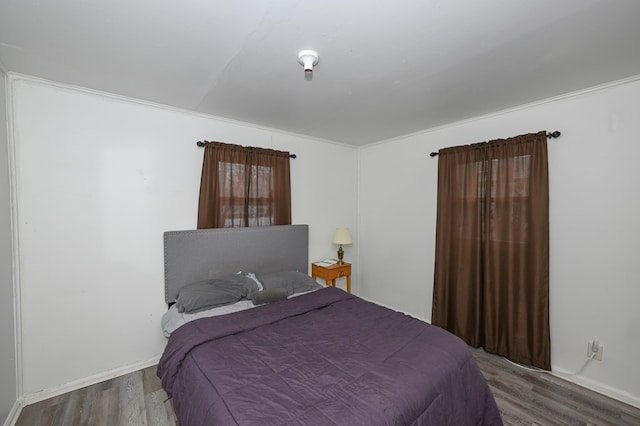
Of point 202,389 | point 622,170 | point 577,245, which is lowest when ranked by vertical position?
point 202,389

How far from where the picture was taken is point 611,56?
5.57 feet

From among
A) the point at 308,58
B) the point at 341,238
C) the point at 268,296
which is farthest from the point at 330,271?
the point at 308,58

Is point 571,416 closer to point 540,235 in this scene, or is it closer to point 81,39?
point 540,235

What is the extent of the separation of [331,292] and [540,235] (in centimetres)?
200

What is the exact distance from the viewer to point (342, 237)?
12.1 feet

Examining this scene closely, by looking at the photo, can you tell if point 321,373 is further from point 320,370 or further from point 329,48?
point 329,48

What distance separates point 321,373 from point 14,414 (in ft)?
7.48

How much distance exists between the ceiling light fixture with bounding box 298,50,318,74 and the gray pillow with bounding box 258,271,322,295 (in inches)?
78.0

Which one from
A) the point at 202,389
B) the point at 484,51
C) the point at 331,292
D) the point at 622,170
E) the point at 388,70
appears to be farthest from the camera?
the point at 331,292

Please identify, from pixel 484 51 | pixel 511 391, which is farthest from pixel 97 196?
pixel 511 391

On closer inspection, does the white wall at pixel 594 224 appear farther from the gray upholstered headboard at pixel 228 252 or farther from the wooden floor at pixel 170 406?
the gray upholstered headboard at pixel 228 252

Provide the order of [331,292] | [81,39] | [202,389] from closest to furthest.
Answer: [202,389] → [81,39] → [331,292]

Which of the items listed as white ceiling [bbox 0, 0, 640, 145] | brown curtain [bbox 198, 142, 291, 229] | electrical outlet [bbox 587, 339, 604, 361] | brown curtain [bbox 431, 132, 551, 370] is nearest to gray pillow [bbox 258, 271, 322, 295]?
brown curtain [bbox 198, 142, 291, 229]

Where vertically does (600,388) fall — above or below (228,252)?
below
